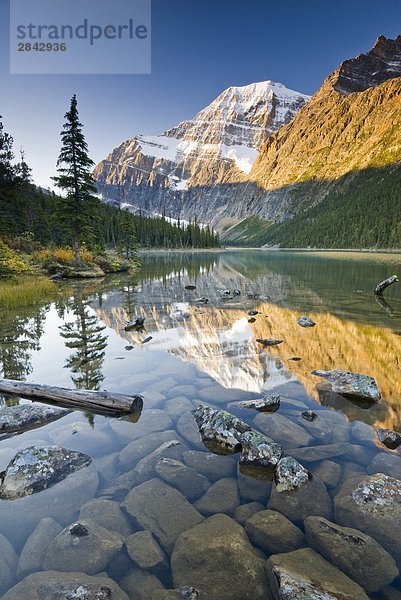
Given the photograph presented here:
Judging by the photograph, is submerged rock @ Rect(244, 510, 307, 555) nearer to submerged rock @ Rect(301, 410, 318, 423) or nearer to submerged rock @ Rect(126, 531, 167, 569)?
submerged rock @ Rect(126, 531, 167, 569)

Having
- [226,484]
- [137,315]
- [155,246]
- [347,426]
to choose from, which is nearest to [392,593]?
[226,484]

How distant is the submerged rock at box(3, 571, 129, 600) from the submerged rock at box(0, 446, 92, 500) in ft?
5.11

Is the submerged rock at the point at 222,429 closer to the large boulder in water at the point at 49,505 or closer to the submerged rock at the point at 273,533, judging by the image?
the submerged rock at the point at 273,533

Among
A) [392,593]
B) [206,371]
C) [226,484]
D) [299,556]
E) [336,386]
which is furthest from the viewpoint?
[206,371]

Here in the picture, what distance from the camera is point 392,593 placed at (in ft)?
10.5

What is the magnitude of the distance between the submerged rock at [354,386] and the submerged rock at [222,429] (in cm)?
312

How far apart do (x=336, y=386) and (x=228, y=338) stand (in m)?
5.26

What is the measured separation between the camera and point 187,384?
8.39 m

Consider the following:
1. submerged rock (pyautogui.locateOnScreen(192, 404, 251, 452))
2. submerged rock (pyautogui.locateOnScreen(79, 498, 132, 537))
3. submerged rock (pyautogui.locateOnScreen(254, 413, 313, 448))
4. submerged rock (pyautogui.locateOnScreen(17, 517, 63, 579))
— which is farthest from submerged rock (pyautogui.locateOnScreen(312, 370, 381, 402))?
submerged rock (pyautogui.locateOnScreen(17, 517, 63, 579))

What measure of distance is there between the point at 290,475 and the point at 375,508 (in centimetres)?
114

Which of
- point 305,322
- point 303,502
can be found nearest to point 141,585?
point 303,502

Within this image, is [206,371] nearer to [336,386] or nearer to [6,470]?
[336,386]

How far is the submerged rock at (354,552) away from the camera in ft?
10.9

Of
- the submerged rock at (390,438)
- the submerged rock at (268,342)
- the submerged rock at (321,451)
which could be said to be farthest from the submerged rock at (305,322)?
the submerged rock at (321,451)
